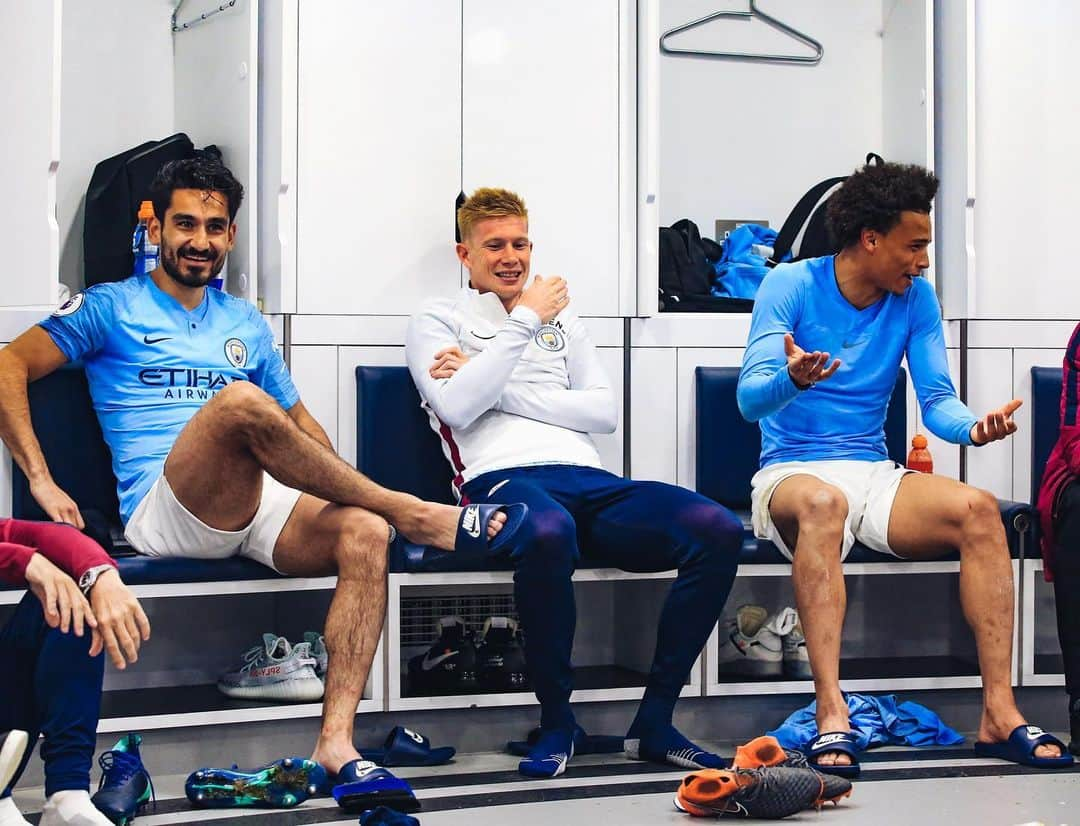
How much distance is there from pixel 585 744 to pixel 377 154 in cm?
153

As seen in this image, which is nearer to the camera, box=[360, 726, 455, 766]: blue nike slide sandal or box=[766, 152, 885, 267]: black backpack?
box=[360, 726, 455, 766]: blue nike slide sandal

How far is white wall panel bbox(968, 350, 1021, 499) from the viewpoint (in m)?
4.04

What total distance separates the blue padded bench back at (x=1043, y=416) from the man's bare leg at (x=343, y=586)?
193 centimetres

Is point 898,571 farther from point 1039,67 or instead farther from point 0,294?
point 0,294

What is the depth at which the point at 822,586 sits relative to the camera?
10.4 ft

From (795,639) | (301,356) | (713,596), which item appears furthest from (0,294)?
(795,639)

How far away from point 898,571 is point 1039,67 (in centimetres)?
150

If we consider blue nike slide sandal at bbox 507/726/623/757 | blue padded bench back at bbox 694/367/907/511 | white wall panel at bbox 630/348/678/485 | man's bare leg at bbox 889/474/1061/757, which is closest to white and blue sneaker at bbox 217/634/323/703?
blue nike slide sandal at bbox 507/726/623/757

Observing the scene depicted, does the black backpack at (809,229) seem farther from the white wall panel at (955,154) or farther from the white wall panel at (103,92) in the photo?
the white wall panel at (103,92)

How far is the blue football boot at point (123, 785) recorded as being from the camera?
2.56 meters

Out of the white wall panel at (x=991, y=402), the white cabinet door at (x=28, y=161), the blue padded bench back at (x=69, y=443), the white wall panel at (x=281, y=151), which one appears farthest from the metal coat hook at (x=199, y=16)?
the white wall panel at (x=991, y=402)

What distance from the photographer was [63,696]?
2379 millimetres

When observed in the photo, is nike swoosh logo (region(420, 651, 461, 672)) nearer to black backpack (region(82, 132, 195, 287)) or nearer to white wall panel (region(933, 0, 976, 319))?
black backpack (region(82, 132, 195, 287))

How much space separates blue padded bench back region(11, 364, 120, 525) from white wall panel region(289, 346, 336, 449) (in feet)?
1.67
